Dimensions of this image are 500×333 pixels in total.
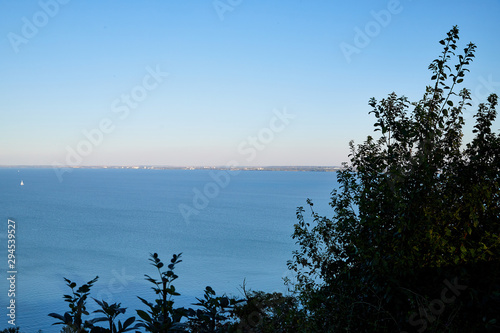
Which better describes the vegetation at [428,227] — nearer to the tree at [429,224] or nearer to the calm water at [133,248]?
the tree at [429,224]

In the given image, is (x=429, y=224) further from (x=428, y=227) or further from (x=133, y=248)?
(x=133, y=248)

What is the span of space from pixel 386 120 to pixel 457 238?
4.72 feet

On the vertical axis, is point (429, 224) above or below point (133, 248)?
below

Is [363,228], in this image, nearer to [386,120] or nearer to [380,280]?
[380,280]

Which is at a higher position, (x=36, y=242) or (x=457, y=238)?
(x=36, y=242)

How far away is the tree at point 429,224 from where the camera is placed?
146 inches

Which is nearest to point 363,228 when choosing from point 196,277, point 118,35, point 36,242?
point 196,277

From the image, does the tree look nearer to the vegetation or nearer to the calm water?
the vegetation

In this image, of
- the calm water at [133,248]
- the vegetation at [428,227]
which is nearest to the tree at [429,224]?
the vegetation at [428,227]

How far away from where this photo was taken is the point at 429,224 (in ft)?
12.4

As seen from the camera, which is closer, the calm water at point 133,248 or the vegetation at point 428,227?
the vegetation at point 428,227

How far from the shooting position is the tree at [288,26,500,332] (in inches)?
146

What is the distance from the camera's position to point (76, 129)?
49094 millimetres

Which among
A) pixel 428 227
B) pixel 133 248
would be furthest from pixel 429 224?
pixel 133 248
